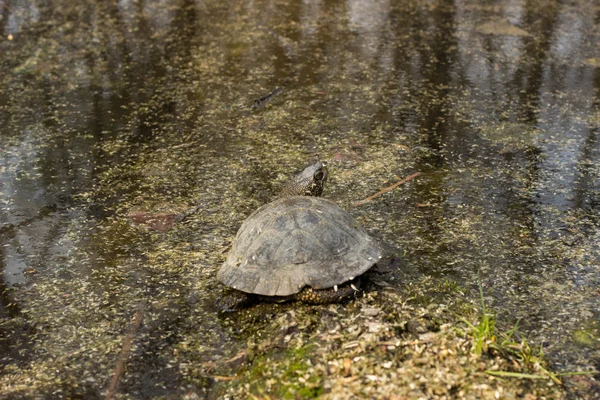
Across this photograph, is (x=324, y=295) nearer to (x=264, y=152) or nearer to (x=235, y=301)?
(x=235, y=301)

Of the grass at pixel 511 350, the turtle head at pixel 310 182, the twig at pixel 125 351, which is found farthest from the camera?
the turtle head at pixel 310 182

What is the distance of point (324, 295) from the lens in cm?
367

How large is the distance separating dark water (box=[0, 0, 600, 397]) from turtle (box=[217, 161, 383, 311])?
12.2 inches

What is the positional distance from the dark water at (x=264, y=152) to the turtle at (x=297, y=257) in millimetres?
310

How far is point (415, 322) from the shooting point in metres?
3.59

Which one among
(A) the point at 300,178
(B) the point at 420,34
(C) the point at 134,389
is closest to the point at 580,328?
(A) the point at 300,178

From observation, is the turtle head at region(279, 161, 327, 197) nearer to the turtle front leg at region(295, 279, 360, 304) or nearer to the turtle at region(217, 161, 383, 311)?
the turtle at region(217, 161, 383, 311)

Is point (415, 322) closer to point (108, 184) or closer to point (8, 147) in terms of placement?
point (108, 184)

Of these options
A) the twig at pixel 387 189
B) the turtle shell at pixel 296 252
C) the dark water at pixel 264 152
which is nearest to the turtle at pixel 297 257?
the turtle shell at pixel 296 252

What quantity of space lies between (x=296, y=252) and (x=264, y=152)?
239cm

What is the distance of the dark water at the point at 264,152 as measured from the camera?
390 centimetres

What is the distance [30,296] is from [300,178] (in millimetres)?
1852

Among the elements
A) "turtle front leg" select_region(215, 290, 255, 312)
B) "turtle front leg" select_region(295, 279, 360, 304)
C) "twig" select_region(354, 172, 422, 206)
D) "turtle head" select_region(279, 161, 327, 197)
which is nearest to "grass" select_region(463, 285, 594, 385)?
"turtle front leg" select_region(295, 279, 360, 304)

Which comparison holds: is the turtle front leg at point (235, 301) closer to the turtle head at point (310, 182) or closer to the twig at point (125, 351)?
the twig at point (125, 351)
